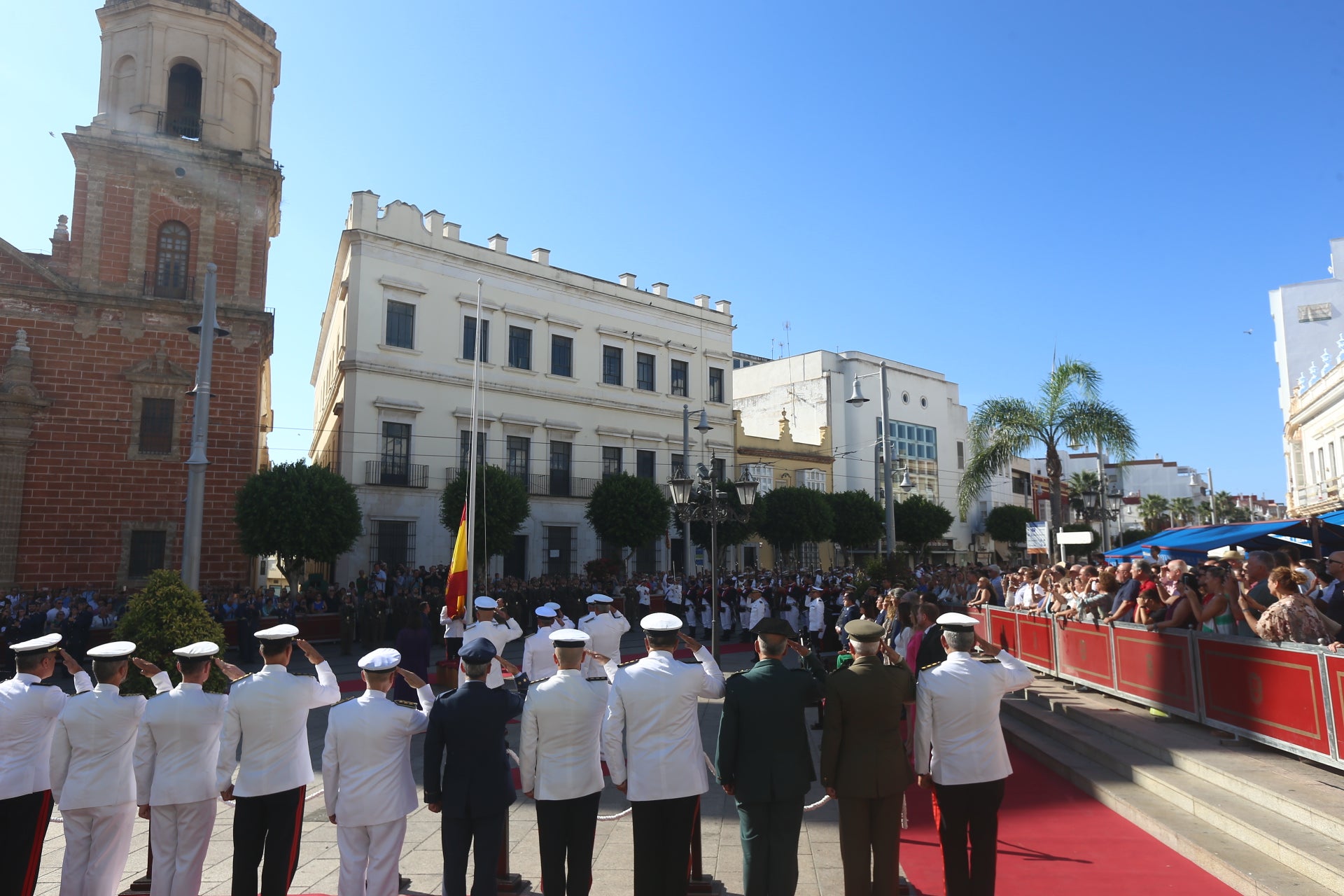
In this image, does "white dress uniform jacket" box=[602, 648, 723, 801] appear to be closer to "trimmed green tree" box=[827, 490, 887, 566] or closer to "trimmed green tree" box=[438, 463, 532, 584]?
"trimmed green tree" box=[438, 463, 532, 584]

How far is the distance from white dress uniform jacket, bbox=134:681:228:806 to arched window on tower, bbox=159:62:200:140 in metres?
25.2

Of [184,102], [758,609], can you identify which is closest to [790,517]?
[758,609]

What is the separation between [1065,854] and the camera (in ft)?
19.8

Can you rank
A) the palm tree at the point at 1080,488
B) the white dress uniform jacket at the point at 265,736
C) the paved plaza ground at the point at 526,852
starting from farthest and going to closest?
the palm tree at the point at 1080,488, the paved plaza ground at the point at 526,852, the white dress uniform jacket at the point at 265,736

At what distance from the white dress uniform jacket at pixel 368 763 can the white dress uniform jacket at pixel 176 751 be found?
2.59ft

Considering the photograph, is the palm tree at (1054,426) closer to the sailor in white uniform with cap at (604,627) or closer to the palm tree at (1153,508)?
the sailor in white uniform with cap at (604,627)

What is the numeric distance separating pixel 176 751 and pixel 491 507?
21290mm

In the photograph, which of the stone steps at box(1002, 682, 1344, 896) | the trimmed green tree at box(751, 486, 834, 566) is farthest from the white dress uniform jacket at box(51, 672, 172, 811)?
the trimmed green tree at box(751, 486, 834, 566)

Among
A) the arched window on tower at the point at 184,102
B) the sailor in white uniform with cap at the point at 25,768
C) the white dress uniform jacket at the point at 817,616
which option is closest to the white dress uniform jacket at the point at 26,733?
the sailor in white uniform with cap at the point at 25,768

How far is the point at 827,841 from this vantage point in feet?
20.8

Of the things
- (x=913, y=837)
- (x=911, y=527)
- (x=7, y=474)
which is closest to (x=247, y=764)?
(x=913, y=837)

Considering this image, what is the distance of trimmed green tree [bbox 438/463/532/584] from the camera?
2575 cm

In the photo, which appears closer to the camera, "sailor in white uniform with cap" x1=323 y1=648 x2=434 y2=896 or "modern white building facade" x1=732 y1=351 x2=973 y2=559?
"sailor in white uniform with cap" x1=323 y1=648 x2=434 y2=896

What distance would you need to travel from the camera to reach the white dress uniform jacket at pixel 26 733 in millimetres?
5023
